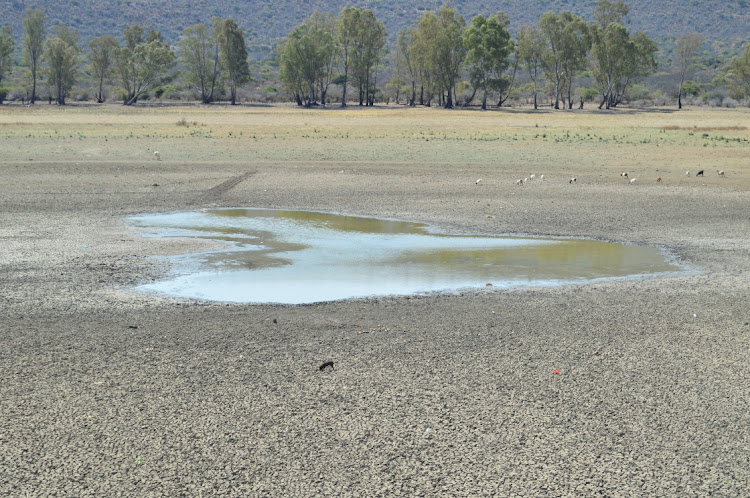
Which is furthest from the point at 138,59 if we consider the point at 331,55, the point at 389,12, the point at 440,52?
the point at 389,12

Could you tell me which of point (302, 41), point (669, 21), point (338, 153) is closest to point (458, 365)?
point (338, 153)

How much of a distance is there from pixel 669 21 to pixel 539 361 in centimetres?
17858

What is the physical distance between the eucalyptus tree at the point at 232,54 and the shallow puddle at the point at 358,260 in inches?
3038

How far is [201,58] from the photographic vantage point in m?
91.5

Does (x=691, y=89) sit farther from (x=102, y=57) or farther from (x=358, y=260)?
(x=358, y=260)

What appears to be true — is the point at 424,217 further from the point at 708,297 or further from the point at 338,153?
the point at 338,153

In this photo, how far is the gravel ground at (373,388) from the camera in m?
5.50

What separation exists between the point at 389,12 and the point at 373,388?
6983 inches

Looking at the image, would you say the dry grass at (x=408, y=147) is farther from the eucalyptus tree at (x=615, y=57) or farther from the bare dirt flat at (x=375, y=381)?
the eucalyptus tree at (x=615, y=57)

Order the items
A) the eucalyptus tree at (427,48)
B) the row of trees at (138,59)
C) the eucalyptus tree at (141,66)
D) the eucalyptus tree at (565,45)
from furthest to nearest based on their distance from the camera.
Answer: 1. the eucalyptus tree at (141,66)
2. the row of trees at (138,59)
3. the eucalyptus tree at (565,45)
4. the eucalyptus tree at (427,48)

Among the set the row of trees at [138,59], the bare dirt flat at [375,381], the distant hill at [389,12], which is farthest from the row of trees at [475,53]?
the bare dirt flat at [375,381]

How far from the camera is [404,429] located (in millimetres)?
6203

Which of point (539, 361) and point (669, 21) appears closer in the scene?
point (539, 361)

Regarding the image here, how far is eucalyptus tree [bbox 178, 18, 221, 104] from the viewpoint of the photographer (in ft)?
298
